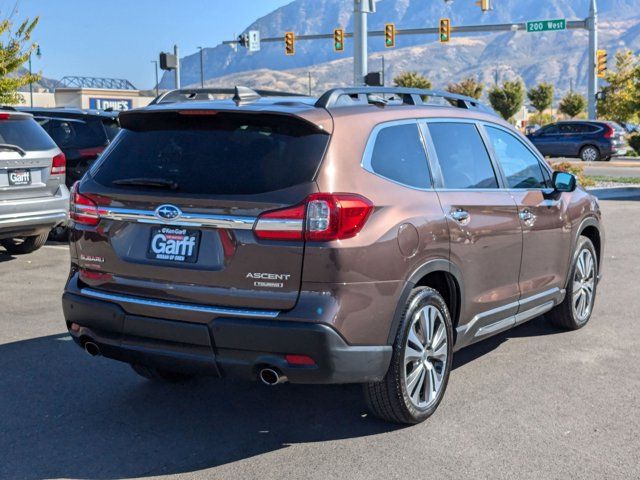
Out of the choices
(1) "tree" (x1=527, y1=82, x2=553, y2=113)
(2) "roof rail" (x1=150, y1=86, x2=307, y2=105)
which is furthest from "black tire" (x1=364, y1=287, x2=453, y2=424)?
(1) "tree" (x1=527, y1=82, x2=553, y2=113)

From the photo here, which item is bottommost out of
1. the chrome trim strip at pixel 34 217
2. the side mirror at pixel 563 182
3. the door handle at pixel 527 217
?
the chrome trim strip at pixel 34 217

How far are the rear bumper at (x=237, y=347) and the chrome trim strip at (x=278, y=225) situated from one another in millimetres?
424

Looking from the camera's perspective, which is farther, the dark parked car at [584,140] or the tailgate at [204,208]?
the dark parked car at [584,140]

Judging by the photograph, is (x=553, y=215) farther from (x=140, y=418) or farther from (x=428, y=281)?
(x=140, y=418)

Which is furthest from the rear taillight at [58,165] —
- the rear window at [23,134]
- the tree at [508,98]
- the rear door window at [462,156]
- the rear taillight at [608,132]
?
the tree at [508,98]

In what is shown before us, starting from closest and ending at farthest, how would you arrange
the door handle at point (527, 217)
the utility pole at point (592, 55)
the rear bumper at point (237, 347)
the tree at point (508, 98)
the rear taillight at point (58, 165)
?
the rear bumper at point (237, 347)
the door handle at point (527, 217)
the rear taillight at point (58, 165)
the utility pole at point (592, 55)
the tree at point (508, 98)

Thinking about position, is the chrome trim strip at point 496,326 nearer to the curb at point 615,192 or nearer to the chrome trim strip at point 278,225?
the chrome trim strip at point 278,225

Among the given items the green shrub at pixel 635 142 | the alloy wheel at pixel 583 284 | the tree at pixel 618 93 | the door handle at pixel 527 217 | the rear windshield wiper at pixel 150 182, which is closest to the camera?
the rear windshield wiper at pixel 150 182

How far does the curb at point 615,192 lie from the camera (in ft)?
64.0

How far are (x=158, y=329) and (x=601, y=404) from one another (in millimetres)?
2643

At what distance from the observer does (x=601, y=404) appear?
5109mm

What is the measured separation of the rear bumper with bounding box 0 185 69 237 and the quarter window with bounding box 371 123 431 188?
5682mm

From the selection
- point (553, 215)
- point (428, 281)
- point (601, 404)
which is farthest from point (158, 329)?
point (553, 215)

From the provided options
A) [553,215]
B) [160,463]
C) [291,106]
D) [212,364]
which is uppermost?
[291,106]
